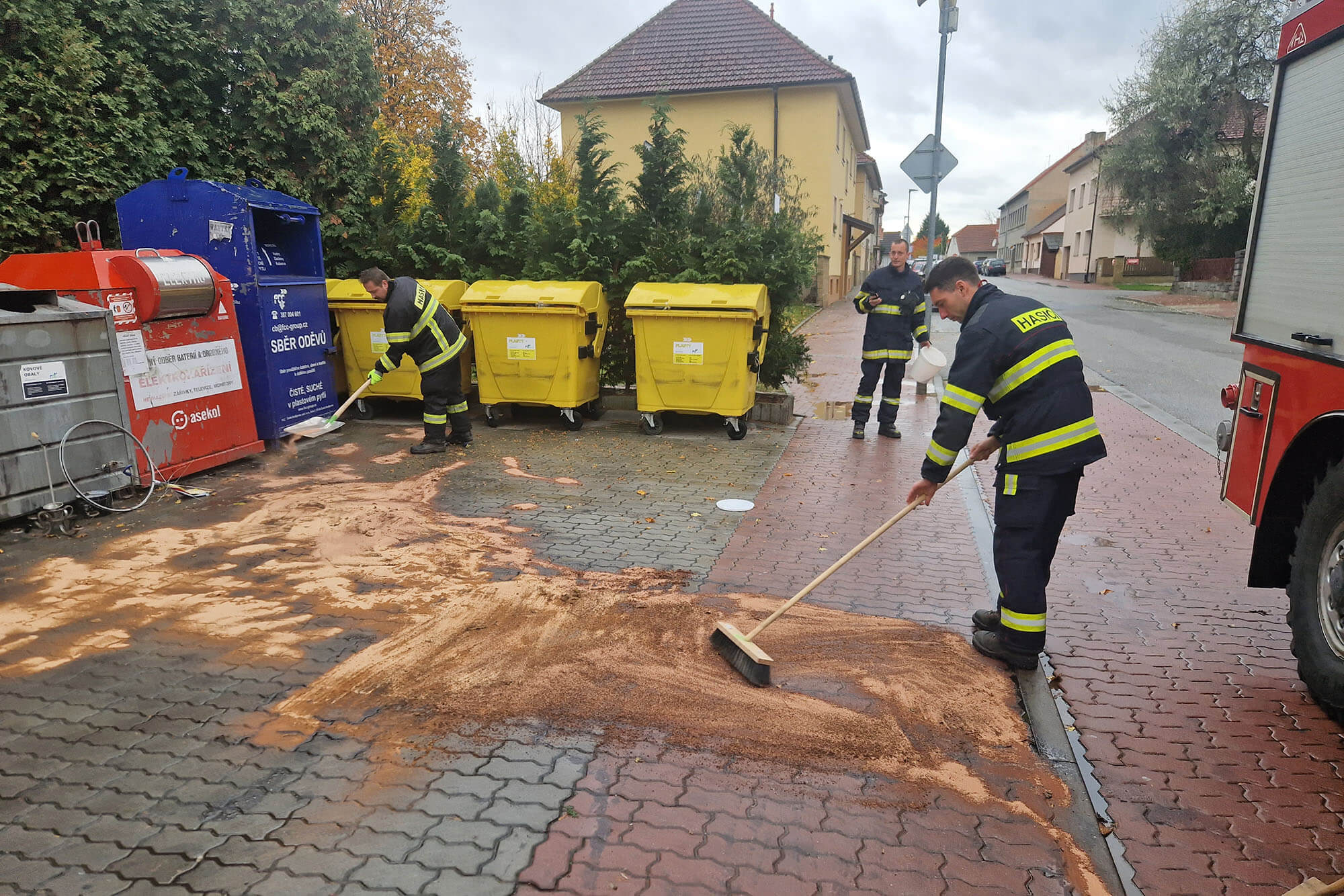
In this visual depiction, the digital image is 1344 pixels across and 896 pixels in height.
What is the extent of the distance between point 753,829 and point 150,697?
2464mm

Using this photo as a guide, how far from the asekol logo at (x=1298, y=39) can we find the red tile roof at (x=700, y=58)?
864 inches

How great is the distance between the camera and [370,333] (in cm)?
888


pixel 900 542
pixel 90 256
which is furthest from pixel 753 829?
pixel 90 256

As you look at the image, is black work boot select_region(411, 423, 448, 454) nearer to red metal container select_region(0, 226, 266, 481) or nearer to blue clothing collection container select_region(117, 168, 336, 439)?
blue clothing collection container select_region(117, 168, 336, 439)

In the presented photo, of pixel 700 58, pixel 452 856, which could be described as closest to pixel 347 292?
pixel 452 856

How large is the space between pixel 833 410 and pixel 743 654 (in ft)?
22.2

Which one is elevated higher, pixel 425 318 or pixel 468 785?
pixel 425 318

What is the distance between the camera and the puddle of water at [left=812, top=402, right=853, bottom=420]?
9.40 m

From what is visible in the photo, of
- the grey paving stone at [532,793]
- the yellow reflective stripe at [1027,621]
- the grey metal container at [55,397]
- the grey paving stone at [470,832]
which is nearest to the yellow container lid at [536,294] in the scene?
the grey metal container at [55,397]

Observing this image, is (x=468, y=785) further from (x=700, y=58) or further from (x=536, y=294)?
(x=700, y=58)

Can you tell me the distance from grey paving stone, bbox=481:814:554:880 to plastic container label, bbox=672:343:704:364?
19.5 feet

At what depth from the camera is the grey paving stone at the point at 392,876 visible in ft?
7.40

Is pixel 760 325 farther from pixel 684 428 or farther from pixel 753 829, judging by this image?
pixel 753 829

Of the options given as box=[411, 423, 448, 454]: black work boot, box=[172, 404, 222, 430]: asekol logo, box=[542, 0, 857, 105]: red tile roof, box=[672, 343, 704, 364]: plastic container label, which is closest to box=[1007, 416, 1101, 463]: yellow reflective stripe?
box=[672, 343, 704, 364]: plastic container label
